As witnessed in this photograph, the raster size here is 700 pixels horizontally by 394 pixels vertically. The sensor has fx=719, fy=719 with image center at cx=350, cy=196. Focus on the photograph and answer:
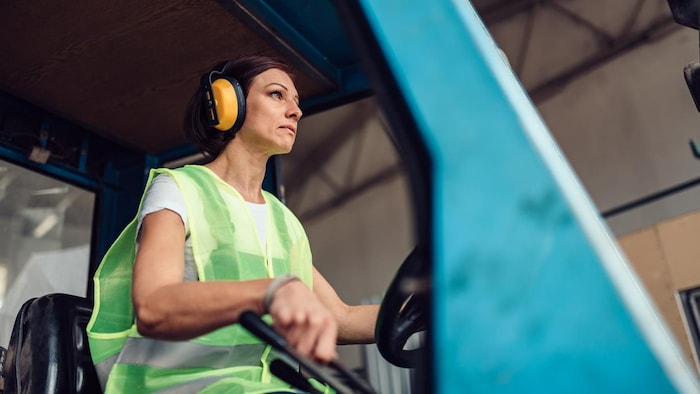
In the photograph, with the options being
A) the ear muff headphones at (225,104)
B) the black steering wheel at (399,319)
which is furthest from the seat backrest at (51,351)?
the black steering wheel at (399,319)

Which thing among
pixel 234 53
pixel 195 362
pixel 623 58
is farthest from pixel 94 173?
pixel 623 58

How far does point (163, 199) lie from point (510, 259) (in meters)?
0.63

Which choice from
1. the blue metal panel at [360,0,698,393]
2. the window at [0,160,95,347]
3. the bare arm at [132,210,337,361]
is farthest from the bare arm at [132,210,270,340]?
the window at [0,160,95,347]

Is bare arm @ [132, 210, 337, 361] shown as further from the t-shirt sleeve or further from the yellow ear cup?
the yellow ear cup

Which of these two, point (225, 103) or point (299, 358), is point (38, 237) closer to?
point (225, 103)

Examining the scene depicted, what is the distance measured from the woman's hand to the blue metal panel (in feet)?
0.36

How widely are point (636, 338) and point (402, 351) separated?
1.59ft

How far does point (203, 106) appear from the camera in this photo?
143cm

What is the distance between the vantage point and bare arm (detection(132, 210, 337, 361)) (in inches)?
24.6

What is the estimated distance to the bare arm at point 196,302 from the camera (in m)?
0.62

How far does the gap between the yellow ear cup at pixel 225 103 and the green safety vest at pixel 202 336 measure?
137 millimetres

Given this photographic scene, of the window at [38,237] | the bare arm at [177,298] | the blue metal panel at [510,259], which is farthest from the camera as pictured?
the window at [38,237]

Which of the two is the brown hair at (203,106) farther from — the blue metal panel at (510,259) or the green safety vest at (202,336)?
the blue metal panel at (510,259)

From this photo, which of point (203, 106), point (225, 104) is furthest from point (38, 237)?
point (225, 104)
